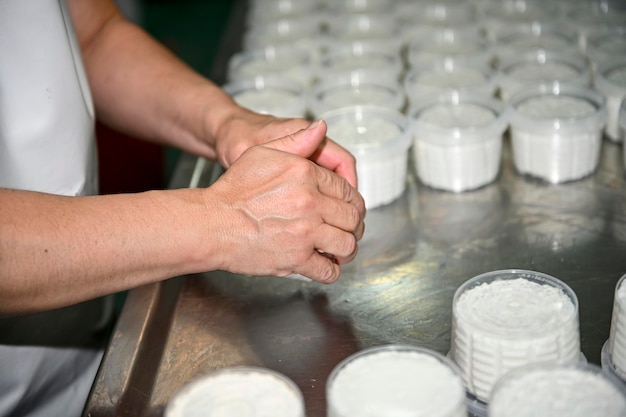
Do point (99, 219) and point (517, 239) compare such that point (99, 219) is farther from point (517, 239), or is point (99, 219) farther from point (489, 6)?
point (489, 6)

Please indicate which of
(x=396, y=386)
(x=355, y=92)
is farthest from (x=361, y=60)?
(x=396, y=386)

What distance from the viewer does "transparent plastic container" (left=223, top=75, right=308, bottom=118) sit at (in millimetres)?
2182

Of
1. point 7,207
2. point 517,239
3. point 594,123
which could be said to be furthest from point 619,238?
point 7,207

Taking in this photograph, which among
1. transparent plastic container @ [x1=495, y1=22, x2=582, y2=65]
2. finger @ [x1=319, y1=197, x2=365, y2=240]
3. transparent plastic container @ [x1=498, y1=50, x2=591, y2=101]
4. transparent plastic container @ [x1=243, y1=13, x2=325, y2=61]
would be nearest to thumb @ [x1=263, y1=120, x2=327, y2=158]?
finger @ [x1=319, y1=197, x2=365, y2=240]

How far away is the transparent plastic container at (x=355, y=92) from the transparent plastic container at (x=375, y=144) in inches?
3.8

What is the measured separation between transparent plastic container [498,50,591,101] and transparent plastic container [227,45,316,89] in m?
0.59

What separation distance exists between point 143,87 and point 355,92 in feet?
2.14

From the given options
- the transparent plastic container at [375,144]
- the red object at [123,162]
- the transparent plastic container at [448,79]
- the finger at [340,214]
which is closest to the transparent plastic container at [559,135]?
the transparent plastic container at [448,79]

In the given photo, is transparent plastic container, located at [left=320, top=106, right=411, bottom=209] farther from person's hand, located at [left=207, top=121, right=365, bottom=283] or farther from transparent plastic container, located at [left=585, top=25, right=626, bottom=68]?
transparent plastic container, located at [left=585, top=25, right=626, bottom=68]

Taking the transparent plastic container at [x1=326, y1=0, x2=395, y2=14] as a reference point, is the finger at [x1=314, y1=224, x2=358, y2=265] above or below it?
above

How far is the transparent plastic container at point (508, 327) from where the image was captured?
46.3 inches

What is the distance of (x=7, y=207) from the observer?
117 centimetres

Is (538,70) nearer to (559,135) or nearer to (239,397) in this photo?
(559,135)

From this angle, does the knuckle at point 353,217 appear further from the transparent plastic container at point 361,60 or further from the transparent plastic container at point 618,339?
the transparent plastic container at point 361,60
